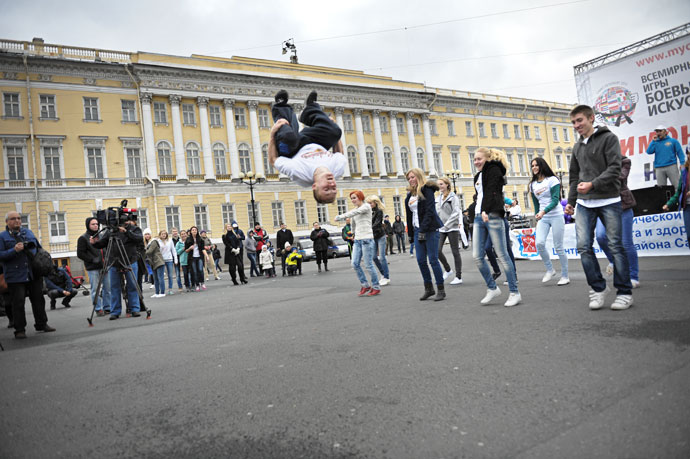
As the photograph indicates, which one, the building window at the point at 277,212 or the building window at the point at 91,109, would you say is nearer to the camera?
the building window at the point at 91,109

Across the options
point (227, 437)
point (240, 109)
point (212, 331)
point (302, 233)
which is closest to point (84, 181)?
point (240, 109)

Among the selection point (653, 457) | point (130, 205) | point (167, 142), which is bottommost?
point (653, 457)

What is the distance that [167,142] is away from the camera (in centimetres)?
3681

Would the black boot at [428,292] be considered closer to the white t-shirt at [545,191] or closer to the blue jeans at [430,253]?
the blue jeans at [430,253]

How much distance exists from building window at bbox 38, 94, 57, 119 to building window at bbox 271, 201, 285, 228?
17371 millimetres

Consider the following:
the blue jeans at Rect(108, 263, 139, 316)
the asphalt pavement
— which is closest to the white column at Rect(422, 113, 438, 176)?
the blue jeans at Rect(108, 263, 139, 316)

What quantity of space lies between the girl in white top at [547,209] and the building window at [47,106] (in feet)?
116

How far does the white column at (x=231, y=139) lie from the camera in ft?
127

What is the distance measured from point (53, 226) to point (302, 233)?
18833mm

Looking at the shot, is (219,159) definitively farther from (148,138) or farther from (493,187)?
(493,187)

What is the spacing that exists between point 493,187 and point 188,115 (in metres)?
36.2

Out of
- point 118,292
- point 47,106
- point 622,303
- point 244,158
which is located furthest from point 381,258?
point 47,106

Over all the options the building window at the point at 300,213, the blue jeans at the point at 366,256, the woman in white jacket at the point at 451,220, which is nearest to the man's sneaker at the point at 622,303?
the woman in white jacket at the point at 451,220

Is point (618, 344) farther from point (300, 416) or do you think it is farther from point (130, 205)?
point (130, 205)
